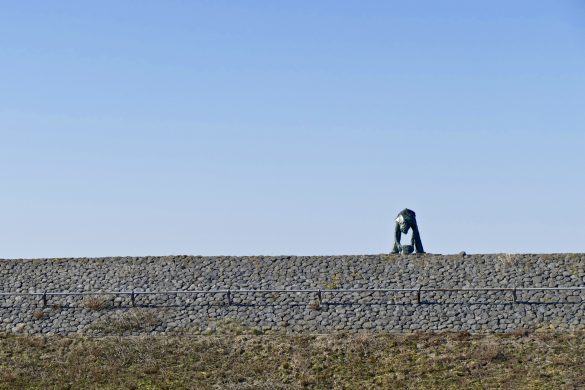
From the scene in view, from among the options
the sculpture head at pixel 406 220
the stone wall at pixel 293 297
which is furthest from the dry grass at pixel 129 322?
the sculpture head at pixel 406 220

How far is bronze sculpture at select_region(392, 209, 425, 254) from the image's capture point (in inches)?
1898

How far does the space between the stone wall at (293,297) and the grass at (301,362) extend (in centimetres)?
149

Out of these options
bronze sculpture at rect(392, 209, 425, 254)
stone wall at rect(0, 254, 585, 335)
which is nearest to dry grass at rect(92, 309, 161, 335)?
stone wall at rect(0, 254, 585, 335)

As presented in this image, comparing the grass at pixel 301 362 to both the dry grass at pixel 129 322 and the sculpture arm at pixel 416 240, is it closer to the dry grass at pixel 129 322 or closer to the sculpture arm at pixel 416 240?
the dry grass at pixel 129 322

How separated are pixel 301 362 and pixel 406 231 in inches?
503

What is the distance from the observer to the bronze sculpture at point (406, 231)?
48.2 m

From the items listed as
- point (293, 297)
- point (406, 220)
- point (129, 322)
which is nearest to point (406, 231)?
point (406, 220)

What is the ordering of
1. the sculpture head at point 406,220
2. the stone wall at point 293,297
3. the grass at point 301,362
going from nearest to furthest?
the grass at point 301,362 < the stone wall at point 293,297 < the sculpture head at point 406,220

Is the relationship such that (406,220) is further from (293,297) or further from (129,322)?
(129,322)

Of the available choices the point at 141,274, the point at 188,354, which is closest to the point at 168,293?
the point at 141,274

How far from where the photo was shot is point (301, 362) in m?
37.5

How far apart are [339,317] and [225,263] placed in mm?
7635

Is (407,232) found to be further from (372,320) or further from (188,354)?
(188,354)

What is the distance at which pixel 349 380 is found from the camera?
3588 centimetres
